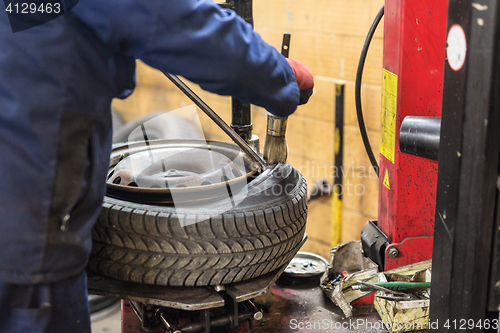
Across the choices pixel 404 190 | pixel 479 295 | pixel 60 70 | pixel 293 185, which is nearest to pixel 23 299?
→ pixel 60 70

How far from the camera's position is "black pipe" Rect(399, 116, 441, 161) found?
792 mm

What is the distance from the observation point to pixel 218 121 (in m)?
1.11

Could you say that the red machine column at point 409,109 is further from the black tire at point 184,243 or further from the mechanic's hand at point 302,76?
the black tire at point 184,243

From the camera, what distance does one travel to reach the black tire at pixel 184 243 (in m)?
0.91

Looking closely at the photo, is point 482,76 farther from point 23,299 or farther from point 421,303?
point 23,299

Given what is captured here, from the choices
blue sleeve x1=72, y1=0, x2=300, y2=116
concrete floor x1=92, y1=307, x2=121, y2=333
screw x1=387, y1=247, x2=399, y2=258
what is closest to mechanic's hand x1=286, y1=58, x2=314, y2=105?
blue sleeve x1=72, y1=0, x2=300, y2=116

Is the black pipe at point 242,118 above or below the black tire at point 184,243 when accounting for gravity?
above

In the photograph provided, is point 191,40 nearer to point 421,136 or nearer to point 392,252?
point 421,136

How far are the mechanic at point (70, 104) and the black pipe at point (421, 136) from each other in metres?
0.27

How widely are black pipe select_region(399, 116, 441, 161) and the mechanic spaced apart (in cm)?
27

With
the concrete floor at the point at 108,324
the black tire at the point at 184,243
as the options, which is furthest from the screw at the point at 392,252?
the concrete floor at the point at 108,324

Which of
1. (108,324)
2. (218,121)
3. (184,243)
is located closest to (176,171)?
(218,121)

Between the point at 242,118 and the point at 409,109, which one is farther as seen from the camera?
the point at 242,118

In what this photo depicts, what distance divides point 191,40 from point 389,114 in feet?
2.09
